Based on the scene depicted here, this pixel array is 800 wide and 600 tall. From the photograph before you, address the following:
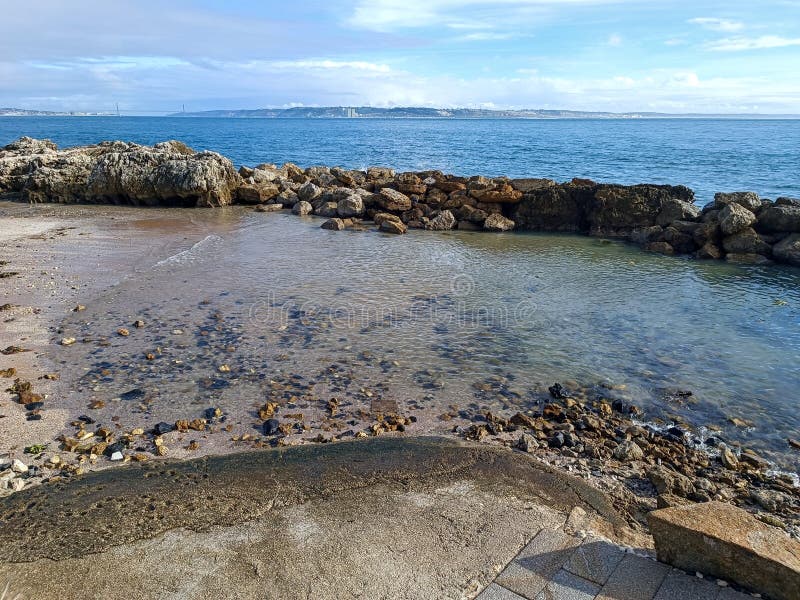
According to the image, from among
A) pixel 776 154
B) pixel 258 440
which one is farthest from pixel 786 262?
pixel 776 154

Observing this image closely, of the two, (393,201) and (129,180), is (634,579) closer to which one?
(393,201)

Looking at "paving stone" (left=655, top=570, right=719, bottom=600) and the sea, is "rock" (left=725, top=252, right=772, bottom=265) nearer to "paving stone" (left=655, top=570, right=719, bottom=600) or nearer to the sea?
the sea

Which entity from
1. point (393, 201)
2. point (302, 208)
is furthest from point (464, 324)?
point (302, 208)

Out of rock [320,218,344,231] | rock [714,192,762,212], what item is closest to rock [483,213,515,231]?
rock [320,218,344,231]

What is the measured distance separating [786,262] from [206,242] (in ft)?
52.1

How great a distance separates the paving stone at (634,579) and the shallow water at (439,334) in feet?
10.1

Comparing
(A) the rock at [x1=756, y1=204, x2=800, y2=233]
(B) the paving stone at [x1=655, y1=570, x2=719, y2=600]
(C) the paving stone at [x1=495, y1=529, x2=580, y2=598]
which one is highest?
(A) the rock at [x1=756, y1=204, x2=800, y2=233]

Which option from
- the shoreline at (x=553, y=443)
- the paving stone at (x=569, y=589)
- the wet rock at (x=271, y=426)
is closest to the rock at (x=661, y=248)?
the shoreline at (x=553, y=443)

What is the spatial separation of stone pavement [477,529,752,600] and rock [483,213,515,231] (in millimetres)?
16219

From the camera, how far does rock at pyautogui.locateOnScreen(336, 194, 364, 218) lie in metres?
21.4

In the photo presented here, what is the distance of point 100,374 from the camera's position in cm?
827

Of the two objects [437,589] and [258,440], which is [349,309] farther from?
[437,589]

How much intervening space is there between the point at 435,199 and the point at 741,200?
9.79 meters

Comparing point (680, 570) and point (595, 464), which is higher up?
A: point (680, 570)
